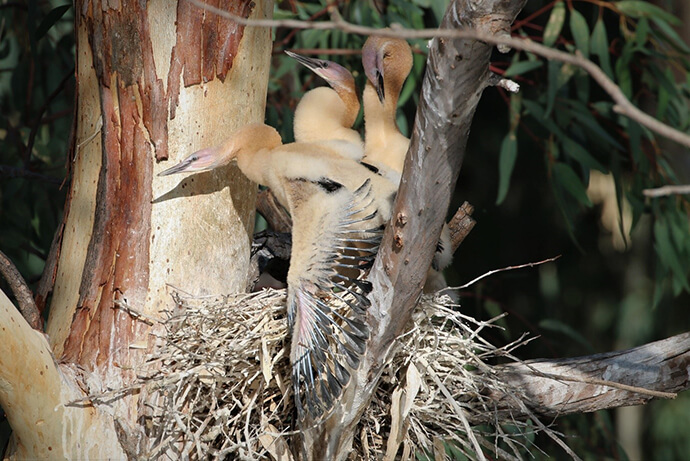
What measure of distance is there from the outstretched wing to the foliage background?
718mm

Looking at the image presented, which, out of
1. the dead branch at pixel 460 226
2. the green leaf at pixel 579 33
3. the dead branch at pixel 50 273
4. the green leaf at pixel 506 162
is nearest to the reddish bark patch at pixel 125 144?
the dead branch at pixel 50 273

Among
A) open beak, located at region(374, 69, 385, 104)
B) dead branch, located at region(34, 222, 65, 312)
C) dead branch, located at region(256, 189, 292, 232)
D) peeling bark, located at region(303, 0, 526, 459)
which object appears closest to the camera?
peeling bark, located at region(303, 0, 526, 459)

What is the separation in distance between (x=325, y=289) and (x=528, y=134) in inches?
78.7

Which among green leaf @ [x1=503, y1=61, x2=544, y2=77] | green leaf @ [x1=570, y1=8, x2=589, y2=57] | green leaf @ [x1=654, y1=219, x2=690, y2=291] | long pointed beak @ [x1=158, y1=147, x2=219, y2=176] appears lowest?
green leaf @ [x1=654, y1=219, x2=690, y2=291]

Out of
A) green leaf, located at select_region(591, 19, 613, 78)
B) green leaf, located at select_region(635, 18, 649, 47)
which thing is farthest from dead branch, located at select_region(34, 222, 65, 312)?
green leaf, located at select_region(635, 18, 649, 47)

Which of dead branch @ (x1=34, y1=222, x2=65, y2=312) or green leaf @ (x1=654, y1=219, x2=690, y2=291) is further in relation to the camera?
green leaf @ (x1=654, y1=219, x2=690, y2=291)

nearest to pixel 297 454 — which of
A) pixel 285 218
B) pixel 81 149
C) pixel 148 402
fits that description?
pixel 148 402

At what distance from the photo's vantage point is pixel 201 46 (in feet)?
4.62

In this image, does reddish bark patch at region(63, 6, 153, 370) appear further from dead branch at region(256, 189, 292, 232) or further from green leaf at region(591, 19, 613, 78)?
green leaf at region(591, 19, 613, 78)

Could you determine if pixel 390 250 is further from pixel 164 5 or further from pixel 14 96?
pixel 14 96

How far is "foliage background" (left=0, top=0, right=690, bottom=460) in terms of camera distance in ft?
8.07

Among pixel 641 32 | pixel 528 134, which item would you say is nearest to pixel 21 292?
pixel 641 32

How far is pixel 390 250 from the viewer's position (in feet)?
3.66

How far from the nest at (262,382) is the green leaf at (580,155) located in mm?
1302
